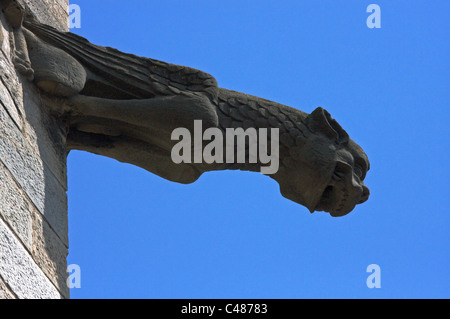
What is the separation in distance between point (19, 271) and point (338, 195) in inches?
71.4

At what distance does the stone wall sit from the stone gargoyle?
0.13 meters

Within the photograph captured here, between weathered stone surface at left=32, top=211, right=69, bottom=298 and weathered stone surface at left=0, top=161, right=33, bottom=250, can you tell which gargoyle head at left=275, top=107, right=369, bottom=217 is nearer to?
weathered stone surface at left=32, top=211, right=69, bottom=298

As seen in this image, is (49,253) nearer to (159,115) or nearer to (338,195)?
(159,115)

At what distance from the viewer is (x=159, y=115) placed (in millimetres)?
4344

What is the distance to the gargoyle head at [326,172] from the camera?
14.9 feet

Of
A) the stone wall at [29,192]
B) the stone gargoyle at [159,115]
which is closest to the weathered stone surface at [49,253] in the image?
the stone wall at [29,192]

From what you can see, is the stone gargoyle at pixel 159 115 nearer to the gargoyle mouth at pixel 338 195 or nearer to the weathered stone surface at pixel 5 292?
the gargoyle mouth at pixel 338 195

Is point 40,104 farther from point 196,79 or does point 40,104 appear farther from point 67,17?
point 67,17

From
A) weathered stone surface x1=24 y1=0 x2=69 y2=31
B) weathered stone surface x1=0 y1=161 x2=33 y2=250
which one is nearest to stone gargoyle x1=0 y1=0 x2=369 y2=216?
weathered stone surface x1=24 y1=0 x2=69 y2=31

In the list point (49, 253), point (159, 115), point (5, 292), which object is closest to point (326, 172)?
point (159, 115)

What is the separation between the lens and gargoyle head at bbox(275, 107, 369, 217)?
179 inches

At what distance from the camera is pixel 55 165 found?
13.7ft

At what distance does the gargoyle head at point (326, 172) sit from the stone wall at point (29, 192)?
3.81 feet
